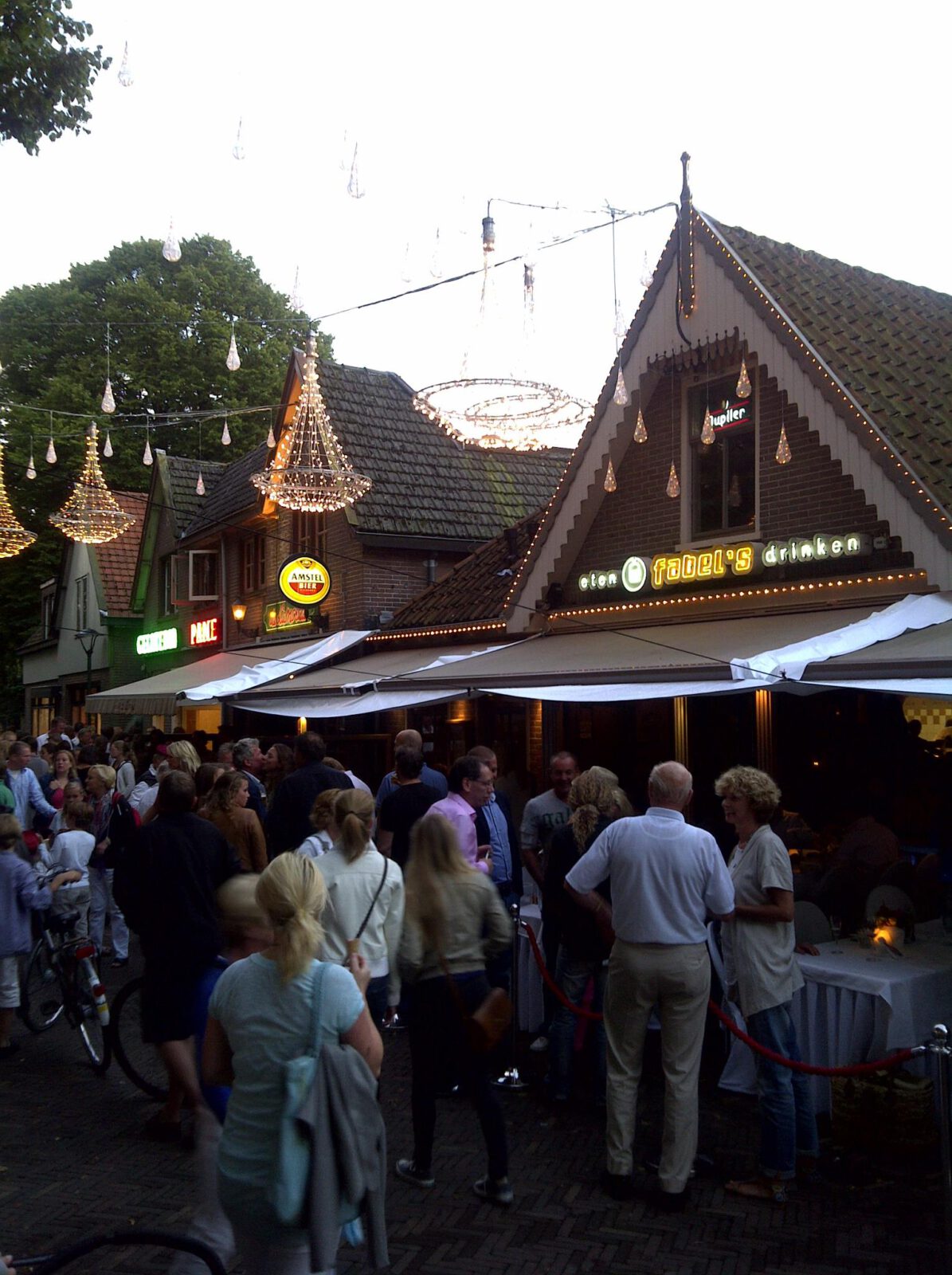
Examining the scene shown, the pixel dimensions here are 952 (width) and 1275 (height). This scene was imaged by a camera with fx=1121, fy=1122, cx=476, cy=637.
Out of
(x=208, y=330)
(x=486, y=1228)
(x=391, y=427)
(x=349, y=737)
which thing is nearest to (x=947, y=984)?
(x=486, y=1228)

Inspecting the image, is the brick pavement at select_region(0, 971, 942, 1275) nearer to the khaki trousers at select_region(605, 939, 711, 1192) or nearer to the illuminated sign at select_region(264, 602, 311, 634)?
the khaki trousers at select_region(605, 939, 711, 1192)

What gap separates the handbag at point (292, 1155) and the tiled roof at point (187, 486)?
77.2 feet

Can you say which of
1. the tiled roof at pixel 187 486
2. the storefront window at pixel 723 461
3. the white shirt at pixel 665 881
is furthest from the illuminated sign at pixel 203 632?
the white shirt at pixel 665 881

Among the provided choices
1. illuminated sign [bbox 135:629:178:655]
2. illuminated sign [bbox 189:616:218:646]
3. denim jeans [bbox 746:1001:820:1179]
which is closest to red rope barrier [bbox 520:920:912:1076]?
denim jeans [bbox 746:1001:820:1179]

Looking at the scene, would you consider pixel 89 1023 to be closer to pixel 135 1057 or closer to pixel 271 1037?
pixel 135 1057

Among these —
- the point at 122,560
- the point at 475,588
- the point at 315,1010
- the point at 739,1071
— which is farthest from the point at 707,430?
the point at 122,560

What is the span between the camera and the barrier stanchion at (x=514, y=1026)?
22.0ft

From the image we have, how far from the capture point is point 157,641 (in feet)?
86.5

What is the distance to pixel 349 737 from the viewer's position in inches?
685

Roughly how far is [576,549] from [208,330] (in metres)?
24.3

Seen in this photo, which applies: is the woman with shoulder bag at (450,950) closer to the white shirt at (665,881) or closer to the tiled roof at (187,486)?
the white shirt at (665,881)

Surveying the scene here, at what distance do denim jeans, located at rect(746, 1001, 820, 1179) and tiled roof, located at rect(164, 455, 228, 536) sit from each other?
72.6ft

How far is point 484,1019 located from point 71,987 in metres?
3.94

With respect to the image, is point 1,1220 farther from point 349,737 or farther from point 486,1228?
point 349,737
